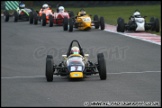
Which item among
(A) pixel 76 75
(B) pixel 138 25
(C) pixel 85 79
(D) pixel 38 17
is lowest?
(C) pixel 85 79

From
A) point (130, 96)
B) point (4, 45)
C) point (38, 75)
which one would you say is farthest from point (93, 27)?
point (130, 96)

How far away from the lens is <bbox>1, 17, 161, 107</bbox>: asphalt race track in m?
9.70

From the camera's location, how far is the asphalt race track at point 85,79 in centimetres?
970

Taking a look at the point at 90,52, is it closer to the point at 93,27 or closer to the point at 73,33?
the point at 73,33

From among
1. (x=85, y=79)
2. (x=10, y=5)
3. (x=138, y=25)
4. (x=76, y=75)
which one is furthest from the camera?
(x=10, y=5)

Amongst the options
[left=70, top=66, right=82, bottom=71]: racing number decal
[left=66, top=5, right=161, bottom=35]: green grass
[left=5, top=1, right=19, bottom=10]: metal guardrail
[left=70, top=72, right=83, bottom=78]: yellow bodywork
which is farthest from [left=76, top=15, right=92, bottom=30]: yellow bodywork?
[left=5, top=1, right=19, bottom=10]: metal guardrail

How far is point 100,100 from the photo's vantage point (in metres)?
9.52

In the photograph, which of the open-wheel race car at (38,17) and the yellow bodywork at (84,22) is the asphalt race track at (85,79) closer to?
the yellow bodywork at (84,22)

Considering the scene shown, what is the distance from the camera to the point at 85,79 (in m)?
12.4

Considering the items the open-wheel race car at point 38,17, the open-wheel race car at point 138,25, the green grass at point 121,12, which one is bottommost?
the open-wheel race car at point 138,25

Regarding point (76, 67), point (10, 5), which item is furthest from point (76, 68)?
point (10, 5)

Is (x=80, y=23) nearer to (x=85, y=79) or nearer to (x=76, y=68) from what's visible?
(x=85, y=79)

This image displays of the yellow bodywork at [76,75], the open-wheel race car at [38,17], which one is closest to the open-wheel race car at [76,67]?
the yellow bodywork at [76,75]

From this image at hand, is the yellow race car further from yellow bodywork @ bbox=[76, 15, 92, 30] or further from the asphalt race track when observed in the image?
the asphalt race track
